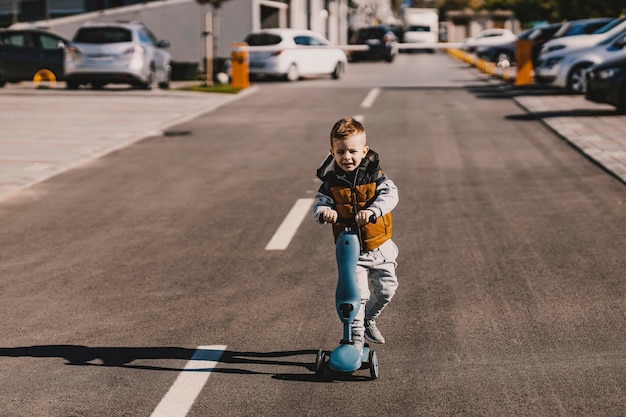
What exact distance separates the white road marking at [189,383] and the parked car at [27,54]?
25316 mm

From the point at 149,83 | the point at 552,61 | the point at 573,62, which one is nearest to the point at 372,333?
the point at 573,62

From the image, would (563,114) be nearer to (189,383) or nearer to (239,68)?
(239,68)

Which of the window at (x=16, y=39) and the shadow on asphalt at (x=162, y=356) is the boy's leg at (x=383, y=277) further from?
the window at (x=16, y=39)

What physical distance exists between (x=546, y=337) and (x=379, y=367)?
1140 millimetres

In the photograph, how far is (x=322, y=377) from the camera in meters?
5.51

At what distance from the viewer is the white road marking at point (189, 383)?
16.6 feet

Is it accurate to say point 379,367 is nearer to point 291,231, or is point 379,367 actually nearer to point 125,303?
point 125,303

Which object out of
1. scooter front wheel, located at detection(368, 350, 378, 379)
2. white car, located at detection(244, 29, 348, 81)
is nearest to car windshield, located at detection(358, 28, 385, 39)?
white car, located at detection(244, 29, 348, 81)

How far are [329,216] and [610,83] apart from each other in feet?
50.8

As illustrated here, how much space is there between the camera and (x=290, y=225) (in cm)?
1012

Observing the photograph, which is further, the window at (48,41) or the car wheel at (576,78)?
the window at (48,41)

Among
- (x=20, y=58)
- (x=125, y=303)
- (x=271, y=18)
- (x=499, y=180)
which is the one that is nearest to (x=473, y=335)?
(x=125, y=303)

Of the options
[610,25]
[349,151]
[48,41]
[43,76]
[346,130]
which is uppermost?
[610,25]

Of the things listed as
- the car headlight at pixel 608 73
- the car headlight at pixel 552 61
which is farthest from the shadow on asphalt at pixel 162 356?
the car headlight at pixel 552 61
